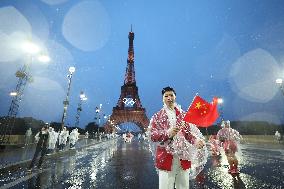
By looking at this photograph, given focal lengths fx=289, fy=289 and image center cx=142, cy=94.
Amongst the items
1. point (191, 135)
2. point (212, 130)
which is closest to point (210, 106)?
point (191, 135)

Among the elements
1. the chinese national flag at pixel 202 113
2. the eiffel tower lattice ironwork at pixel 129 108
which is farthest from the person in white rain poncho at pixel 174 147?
the eiffel tower lattice ironwork at pixel 129 108

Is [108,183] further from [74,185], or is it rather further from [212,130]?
[212,130]

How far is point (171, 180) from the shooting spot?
342 centimetres

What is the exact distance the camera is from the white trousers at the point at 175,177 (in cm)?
341

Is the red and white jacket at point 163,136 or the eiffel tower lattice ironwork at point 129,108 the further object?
the eiffel tower lattice ironwork at point 129,108

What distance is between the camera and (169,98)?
3.79m

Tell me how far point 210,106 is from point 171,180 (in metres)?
1.00

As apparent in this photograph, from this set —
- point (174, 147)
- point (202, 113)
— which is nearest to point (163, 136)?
point (174, 147)

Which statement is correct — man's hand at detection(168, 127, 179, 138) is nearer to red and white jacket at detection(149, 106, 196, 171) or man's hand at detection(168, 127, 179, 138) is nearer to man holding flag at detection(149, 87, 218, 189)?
man holding flag at detection(149, 87, 218, 189)

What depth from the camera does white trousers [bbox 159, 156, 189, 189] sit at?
3410 millimetres

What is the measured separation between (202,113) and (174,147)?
A: 1.82 feet

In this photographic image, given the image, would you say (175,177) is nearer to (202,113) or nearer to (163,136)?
(163,136)

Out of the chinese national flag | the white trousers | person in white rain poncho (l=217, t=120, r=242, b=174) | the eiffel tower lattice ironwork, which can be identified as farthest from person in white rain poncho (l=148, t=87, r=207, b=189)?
the eiffel tower lattice ironwork

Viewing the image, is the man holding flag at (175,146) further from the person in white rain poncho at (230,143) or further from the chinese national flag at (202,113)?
the person in white rain poncho at (230,143)
